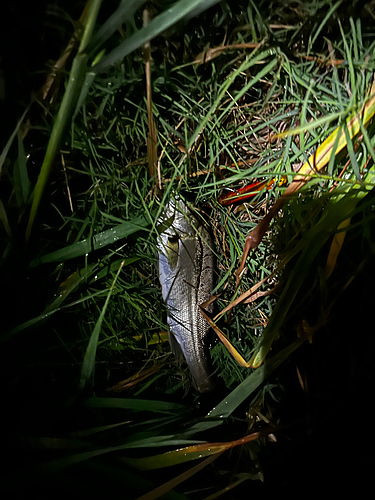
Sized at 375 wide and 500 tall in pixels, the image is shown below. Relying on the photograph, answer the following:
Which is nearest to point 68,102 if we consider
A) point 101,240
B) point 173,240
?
point 101,240

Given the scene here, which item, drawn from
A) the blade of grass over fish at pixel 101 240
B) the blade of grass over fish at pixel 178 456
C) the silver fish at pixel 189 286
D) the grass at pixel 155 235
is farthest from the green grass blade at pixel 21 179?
the blade of grass over fish at pixel 178 456

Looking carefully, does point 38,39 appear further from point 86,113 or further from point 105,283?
point 105,283

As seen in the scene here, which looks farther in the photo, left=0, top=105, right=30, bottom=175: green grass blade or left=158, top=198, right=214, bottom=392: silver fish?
left=158, top=198, right=214, bottom=392: silver fish

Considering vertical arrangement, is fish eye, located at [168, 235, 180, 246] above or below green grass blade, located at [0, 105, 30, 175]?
below

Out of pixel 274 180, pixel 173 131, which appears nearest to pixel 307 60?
pixel 274 180

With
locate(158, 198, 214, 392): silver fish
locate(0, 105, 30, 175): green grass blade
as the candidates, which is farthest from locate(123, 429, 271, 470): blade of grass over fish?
locate(0, 105, 30, 175): green grass blade

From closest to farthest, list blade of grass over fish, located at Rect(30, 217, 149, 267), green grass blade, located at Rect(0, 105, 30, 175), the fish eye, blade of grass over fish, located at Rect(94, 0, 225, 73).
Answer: blade of grass over fish, located at Rect(94, 0, 225, 73)
green grass blade, located at Rect(0, 105, 30, 175)
blade of grass over fish, located at Rect(30, 217, 149, 267)
the fish eye

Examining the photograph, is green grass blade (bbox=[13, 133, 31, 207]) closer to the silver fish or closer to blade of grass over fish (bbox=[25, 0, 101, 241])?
blade of grass over fish (bbox=[25, 0, 101, 241])

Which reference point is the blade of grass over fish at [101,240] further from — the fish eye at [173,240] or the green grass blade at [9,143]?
the green grass blade at [9,143]
